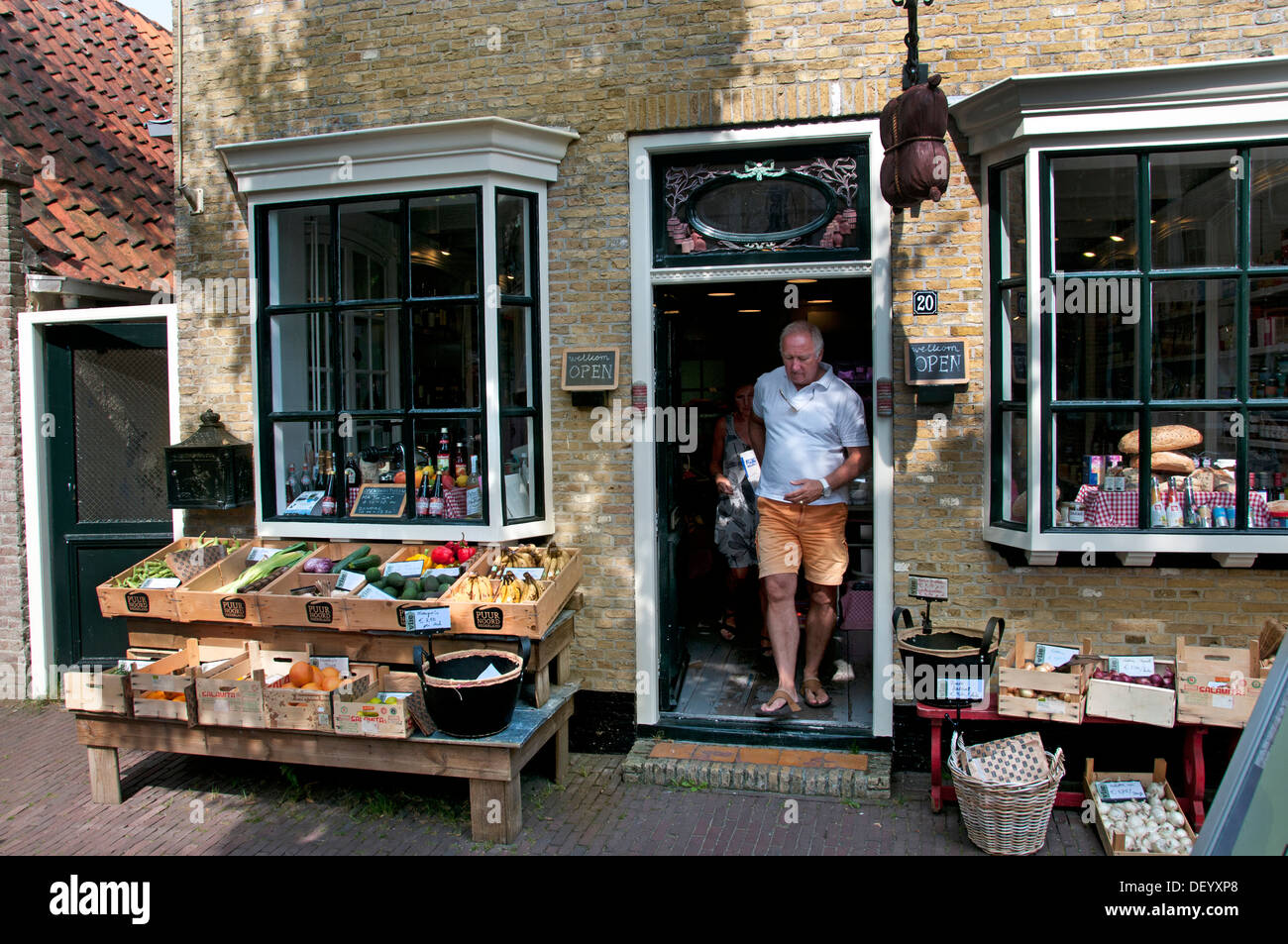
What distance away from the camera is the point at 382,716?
4699 millimetres

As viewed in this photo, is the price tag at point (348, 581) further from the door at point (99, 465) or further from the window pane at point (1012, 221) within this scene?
the window pane at point (1012, 221)

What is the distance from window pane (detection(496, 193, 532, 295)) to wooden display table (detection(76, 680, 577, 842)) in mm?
2559

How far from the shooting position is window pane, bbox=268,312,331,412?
6258 mm

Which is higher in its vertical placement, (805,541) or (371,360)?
(371,360)

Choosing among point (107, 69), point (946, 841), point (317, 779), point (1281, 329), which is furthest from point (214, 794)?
point (107, 69)

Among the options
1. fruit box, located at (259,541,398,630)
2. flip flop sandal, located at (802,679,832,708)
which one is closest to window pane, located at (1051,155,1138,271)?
flip flop sandal, located at (802,679,832,708)

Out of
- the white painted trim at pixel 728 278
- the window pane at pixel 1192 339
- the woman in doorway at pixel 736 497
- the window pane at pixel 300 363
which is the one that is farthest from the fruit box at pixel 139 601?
the window pane at pixel 1192 339

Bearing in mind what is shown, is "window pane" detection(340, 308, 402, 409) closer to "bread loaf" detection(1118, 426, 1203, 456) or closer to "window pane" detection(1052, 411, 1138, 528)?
"window pane" detection(1052, 411, 1138, 528)

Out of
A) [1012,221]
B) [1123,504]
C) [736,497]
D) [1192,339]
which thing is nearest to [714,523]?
[736,497]

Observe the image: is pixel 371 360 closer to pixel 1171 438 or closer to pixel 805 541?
pixel 805 541

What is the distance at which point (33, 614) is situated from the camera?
23.0ft

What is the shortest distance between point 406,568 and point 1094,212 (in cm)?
447

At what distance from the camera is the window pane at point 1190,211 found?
193 inches

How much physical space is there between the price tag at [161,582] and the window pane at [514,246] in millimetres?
2806
